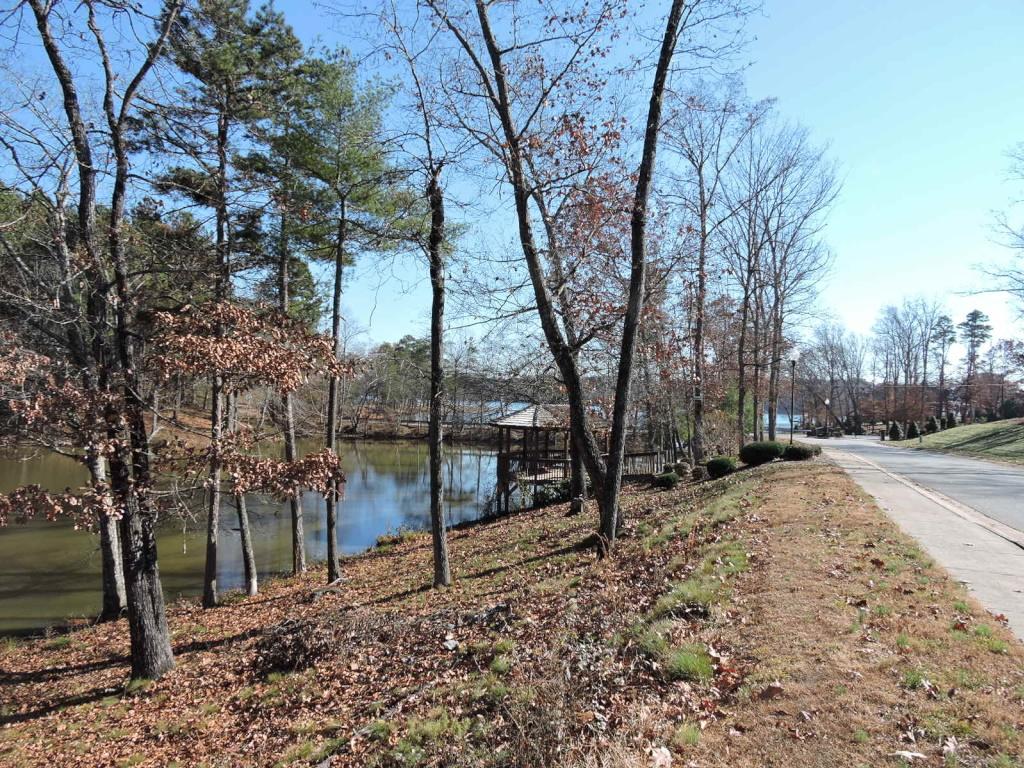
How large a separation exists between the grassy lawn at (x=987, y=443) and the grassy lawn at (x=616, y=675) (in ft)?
58.8

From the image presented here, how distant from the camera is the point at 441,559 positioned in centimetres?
952

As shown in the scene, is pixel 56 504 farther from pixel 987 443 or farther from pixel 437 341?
pixel 987 443

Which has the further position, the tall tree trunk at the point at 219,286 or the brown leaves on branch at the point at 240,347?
the tall tree trunk at the point at 219,286

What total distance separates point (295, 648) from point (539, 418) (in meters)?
15.9

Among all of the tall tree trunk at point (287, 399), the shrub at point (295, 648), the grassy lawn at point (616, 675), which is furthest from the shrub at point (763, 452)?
the shrub at point (295, 648)

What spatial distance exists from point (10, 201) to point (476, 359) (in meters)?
12.7

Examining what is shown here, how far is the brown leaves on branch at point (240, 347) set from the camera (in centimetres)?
577

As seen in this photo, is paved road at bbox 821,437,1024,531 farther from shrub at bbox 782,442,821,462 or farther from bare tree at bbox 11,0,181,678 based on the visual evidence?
bare tree at bbox 11,0,181,678

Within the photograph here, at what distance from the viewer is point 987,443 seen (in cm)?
2539

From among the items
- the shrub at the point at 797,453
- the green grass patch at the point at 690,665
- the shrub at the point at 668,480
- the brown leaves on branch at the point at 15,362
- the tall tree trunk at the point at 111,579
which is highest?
the brown leaves on branch at the point at 15,362

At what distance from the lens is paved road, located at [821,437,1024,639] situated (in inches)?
214

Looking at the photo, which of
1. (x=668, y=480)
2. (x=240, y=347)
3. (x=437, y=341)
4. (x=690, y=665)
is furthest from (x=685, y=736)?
(x=668, y=480)

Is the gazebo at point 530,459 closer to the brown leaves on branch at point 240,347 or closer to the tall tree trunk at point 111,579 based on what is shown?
the tall tree trunk at point 111,579

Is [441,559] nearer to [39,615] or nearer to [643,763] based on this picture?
[643,763]
